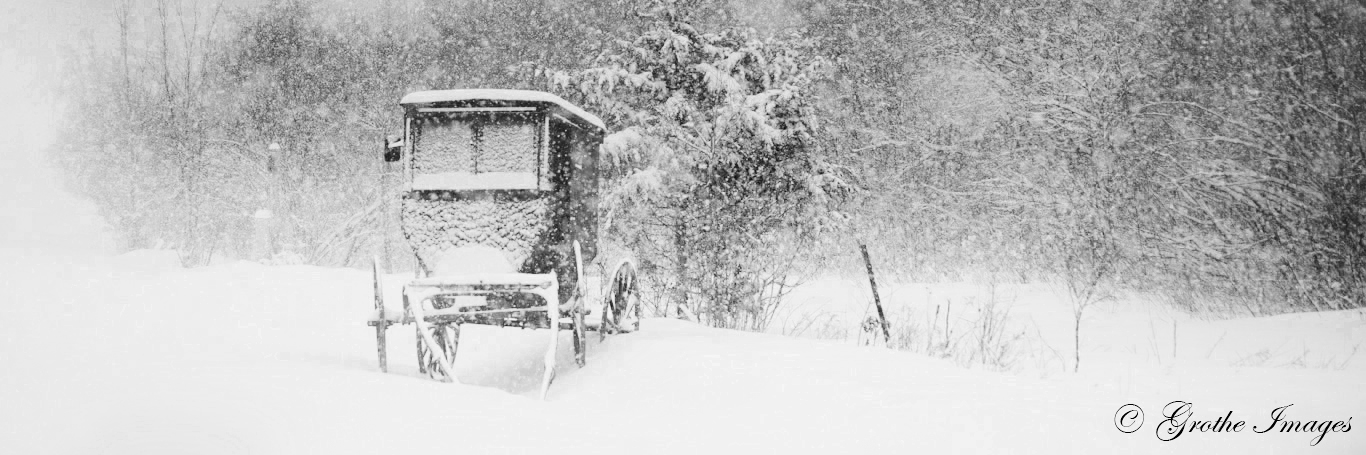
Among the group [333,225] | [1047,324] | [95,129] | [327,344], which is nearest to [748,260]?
[1047,324]

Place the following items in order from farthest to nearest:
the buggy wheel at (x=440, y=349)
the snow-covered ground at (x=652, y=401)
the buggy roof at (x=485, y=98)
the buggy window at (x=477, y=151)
Answer: the buggy window at (x=477, y=151) → the buggy roof at (x=485, y=98) → the buggy wheel at (x=440, y=349) → the snow-covered ground at (x=652, y=401)

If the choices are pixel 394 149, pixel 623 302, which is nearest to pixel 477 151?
pixel 394 149

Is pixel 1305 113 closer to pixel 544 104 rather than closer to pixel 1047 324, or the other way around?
pixel 1047 324

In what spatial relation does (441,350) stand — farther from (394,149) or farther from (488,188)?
(394,149)

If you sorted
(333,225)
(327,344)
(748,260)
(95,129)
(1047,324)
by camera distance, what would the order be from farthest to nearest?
(95,129) → (333,225) → (1047,324) → (748,260) → (327,344)

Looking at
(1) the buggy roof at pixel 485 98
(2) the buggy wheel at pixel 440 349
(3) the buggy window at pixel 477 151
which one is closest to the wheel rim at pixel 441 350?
(2) the buggy wheel at pixel 440 349

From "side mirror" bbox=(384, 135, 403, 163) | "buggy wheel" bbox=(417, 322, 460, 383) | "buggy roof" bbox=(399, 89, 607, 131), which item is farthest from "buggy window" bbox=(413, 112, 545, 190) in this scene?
"buggy wheel" bbox=(417, 322, 460, 383)

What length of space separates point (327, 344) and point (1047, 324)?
26.0ft

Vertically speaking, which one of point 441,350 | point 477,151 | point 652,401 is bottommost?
point 652,401

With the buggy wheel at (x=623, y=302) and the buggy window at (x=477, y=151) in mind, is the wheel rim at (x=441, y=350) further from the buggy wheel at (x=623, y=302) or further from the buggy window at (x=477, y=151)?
the buggy wheel at (x=623, y=302)

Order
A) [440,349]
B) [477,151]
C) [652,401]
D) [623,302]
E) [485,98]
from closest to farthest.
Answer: [652,401] → [440,349] → [485,98] → [477,151] → [623,302]

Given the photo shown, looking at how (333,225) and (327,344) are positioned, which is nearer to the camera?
(327,344)

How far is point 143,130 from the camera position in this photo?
21281mm

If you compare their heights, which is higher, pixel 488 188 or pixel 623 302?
pixel 488 188
